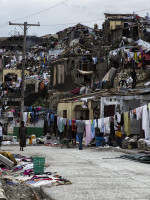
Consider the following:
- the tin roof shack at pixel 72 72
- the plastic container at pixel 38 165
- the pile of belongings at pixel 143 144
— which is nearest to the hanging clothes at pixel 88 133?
the pile of belongings at pixel 143 144

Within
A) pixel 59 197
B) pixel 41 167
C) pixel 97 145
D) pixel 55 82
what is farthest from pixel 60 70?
pixel 59 197

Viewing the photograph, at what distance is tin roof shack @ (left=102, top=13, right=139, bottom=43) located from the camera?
4941 centimetres

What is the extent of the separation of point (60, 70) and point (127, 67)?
1082cm

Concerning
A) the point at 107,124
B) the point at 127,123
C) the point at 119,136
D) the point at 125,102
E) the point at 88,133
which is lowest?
the point at 88,133

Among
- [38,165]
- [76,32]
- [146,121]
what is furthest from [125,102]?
[76,32]

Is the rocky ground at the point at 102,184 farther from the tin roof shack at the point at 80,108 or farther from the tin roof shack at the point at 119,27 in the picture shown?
the tin roof shack at the point at 119,27

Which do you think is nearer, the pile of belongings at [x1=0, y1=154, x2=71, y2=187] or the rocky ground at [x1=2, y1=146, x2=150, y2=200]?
the rocky ground at [x1=2, y1=146, x2=150, y2=200]

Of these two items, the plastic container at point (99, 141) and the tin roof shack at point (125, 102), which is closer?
the tin roof shack at point (125, 102)

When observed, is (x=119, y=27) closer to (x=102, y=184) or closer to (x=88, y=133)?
(x=88, y=133)

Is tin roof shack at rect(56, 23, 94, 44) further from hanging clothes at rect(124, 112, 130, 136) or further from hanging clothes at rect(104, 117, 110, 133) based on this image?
hanging clothes at rect(124, 112, 130, 136)

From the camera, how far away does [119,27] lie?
56281mm

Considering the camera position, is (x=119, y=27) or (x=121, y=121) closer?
(x=121, y=121)

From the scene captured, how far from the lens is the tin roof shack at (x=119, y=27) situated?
49406 mm

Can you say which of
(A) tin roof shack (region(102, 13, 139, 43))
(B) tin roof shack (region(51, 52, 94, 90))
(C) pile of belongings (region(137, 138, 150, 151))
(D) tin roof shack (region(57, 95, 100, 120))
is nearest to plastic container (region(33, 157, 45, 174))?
(C) pile of belongings (region(137, 138, 150, 151))
